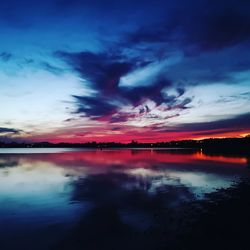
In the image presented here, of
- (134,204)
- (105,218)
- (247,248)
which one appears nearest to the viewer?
(247,248)

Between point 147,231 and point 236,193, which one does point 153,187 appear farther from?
point 147,231

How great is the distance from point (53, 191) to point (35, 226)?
425 inches

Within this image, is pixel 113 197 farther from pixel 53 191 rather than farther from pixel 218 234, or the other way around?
pixel 218 234

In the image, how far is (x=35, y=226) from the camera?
14.6 meters

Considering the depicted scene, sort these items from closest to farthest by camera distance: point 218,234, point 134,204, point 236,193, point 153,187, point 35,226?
point 218,234, point 35,226, point 134,204, point 236,193, point 153,187

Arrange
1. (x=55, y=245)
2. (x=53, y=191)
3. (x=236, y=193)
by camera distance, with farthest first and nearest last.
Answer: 1. (x=53, y=191)
2. (x=236, y=193)
3. (x=55, y=245)

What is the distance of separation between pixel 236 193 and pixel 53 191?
1556 centimetres

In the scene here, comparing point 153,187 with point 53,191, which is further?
point 153,187

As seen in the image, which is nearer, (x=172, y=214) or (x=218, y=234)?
(x=218, y=234)

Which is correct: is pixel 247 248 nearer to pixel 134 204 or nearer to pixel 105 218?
pixel 105 218

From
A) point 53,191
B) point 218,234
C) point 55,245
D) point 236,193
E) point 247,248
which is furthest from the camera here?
point 53,191

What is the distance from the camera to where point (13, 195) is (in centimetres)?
2361

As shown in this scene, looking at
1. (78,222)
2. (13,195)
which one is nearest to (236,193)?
(78,222)

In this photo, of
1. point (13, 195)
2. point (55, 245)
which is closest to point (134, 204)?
point (55, 245)
